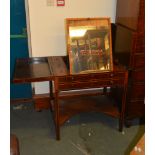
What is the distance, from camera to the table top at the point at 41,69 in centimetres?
210

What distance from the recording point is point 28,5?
8.45ft

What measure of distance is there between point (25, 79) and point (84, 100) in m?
0.90

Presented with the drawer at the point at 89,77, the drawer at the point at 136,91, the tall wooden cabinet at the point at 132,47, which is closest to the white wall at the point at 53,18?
the tall wooden cabinet at the point at 132,47

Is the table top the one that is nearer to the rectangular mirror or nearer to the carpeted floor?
the rectangular mirror

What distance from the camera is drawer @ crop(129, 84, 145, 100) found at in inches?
96.7

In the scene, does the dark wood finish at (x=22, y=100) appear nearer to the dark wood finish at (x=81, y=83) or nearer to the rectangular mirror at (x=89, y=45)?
the dark wood finish at (x=81, y=83)

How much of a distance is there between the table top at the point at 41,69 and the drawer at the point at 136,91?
262 millimetres

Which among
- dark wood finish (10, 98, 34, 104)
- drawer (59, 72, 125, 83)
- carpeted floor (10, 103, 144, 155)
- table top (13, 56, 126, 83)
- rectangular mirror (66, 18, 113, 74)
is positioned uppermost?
rectangular mirror (66, 18, 113, 74)

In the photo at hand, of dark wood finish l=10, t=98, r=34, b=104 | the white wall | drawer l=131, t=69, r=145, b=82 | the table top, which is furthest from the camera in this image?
dark wood finish l=10, t=98, r=34, b=104

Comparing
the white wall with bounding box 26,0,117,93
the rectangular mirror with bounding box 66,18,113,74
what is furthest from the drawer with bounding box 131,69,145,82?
the white wall with bounding box 26,0,117,93

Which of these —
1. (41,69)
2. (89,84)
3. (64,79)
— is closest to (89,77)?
(89,84)

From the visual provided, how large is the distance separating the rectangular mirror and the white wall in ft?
1.83

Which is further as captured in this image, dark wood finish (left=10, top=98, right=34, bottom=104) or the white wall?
dark wood finish (left=10, top=98, right=34, bottom=104)

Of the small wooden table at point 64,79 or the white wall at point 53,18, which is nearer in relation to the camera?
the small wooden table at point 64,79
